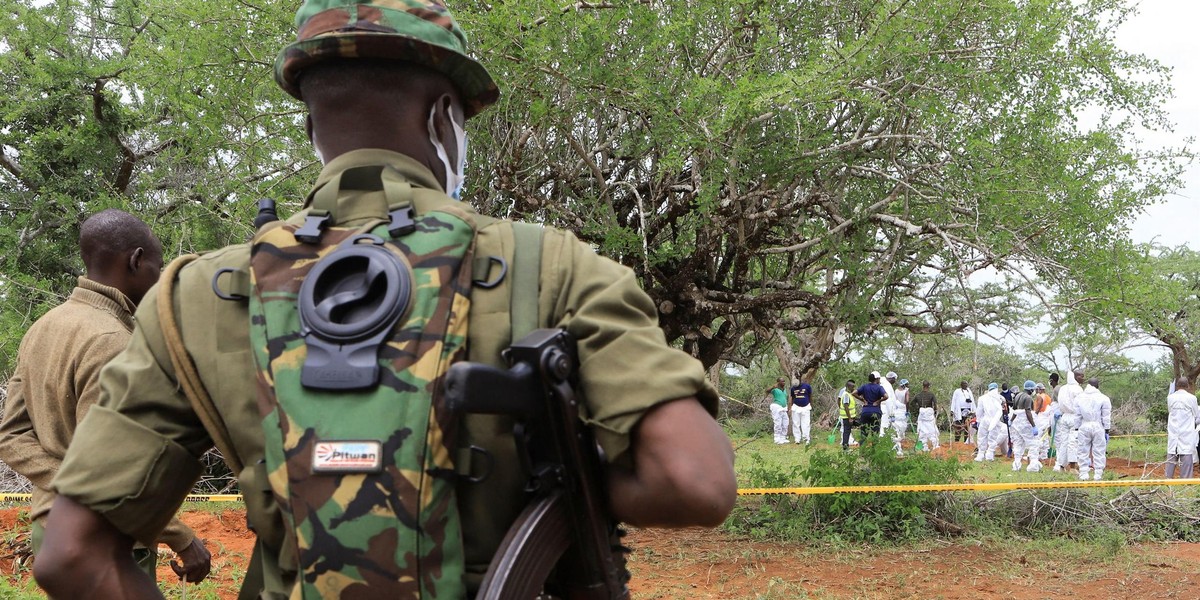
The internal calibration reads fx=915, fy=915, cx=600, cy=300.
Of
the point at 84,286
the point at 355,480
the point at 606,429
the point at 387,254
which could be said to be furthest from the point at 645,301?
the point at 84,286

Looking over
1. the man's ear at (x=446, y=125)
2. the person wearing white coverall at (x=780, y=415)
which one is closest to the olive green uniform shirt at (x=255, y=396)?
the man's ear at (x=446, y=125)

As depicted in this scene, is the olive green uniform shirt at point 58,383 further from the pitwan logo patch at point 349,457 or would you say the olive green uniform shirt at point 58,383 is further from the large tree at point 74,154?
the large tree at point 74,154

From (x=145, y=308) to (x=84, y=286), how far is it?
1.76m

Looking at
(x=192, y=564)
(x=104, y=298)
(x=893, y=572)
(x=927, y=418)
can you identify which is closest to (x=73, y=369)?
(x=104, y=298)

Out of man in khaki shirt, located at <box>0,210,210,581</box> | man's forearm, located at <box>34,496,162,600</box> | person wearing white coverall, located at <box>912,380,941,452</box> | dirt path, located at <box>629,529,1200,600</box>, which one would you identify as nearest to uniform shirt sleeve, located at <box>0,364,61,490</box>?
man in khaki shirt, located at <box>0,210,210,581</box>

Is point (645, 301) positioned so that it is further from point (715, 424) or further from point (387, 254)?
point (387, 254)

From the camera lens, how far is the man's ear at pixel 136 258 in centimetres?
303

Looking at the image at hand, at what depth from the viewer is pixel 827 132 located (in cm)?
654

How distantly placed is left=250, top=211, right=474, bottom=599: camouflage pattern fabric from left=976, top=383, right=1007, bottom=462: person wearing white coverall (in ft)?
52.7

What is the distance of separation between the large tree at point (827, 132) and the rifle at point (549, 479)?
4.53 meters

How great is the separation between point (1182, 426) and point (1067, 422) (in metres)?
1.62

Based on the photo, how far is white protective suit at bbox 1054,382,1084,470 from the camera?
43.8 feet

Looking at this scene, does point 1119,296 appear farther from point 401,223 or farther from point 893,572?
point 401,223

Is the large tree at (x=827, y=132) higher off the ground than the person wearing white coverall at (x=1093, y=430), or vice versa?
the large tree at (x=827, y=132)
